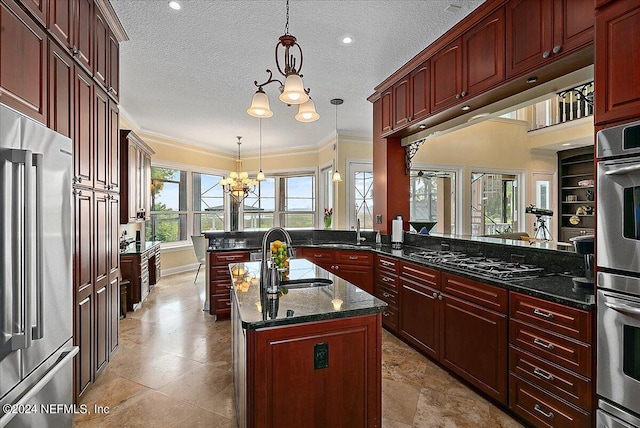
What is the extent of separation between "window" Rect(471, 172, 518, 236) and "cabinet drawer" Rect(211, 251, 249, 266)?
4308mm

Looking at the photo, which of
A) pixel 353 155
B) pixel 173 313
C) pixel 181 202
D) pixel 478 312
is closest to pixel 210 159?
pixel 181 202

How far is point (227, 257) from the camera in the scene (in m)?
4.40

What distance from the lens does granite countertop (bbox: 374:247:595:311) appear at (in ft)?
5.88

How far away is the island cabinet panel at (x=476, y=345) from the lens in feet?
7.32

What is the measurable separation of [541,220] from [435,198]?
1857 millimetres

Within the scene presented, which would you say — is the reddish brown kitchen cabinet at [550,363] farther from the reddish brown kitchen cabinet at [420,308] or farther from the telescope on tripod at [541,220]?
the telescope on tripod at [541,220]

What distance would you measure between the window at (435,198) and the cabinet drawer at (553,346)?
4.13m

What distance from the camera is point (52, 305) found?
5.21 ft

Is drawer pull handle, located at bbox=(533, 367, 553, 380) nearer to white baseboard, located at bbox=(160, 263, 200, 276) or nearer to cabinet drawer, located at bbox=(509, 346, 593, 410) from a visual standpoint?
cabinet drawer, located at bbox=(509, 346, 593, 410)

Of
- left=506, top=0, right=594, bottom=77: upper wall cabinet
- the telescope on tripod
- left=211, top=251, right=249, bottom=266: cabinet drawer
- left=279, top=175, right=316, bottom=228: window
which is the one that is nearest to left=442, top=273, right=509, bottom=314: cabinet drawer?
left=506, top=0, right=594, bottom=77: upper wall cabinet

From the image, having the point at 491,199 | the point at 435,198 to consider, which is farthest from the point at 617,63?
the point at 491,199

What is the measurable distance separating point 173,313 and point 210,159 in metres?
4.67

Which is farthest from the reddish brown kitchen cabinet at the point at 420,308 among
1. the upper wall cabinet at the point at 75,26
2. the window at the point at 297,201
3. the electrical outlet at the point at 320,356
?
the window at the point at 297,201

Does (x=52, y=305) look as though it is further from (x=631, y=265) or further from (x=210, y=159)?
(x=210, y=159)
